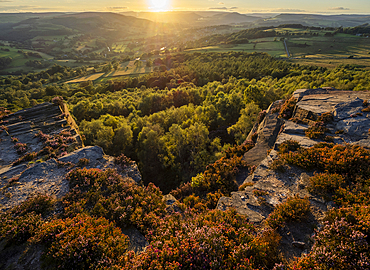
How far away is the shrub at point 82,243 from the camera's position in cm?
745

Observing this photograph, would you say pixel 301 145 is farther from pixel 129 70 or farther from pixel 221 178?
pixel 129 70

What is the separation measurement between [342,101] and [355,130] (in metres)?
5.08

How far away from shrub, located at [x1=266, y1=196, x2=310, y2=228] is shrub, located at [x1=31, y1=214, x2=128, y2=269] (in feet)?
25.8

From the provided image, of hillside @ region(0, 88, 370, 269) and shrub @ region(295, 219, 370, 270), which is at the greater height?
shrub @ region(295, 219, 370, 270)

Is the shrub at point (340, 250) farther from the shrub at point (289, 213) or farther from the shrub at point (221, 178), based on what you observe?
the shrub at point (221, 178)

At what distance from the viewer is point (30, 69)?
189m

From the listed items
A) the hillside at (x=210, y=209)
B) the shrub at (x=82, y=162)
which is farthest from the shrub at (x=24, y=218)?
the shrub at (x=82, y=162)

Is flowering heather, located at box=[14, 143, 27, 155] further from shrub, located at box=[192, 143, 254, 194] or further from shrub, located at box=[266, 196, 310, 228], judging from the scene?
shrub, located at box=[266, 196, 310, 228]

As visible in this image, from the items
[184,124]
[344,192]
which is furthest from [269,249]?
[184,124]

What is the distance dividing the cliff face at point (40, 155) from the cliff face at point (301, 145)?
9374 mm

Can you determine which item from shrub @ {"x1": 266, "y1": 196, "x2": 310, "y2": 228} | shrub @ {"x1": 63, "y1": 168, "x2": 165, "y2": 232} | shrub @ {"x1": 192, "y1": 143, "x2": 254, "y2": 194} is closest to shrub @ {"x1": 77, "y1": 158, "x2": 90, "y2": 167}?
shrub @ {"x1": 63, "y1": 168, "x2": 165, "y2": 232}

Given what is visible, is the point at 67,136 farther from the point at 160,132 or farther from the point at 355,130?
the point at 355,130

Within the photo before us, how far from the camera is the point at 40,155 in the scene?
16.2 metres

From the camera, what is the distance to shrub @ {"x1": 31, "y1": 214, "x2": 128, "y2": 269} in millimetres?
7445
